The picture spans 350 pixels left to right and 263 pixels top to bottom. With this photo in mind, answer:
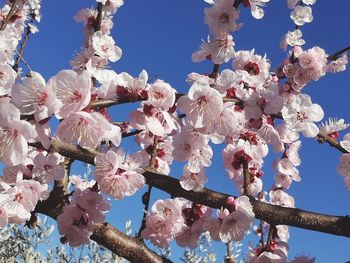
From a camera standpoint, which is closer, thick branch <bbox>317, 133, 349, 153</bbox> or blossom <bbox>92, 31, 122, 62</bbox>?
thick branch <bbox>317, 133, 349, 153</bbox>

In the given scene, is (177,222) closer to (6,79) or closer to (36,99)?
(6,79)

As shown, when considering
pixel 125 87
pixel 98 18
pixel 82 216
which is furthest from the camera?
pixel 98 18

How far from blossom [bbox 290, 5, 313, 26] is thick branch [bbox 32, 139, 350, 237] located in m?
1.81

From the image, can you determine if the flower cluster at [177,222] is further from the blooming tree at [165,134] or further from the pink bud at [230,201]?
the pink bud at [230,201]

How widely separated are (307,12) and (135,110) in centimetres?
213

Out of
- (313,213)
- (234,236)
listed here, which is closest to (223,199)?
(234,236)

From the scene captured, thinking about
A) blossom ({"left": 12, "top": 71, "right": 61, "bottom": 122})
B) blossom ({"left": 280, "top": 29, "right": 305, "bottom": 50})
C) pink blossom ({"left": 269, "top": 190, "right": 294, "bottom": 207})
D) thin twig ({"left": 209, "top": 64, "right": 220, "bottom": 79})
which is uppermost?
blossom ({"left": 280, "top": 29, "right": 305, "bottom": 50})

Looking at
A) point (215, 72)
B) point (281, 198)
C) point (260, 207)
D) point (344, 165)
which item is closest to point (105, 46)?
point (215, 72)

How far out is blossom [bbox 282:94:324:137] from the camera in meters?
2.35

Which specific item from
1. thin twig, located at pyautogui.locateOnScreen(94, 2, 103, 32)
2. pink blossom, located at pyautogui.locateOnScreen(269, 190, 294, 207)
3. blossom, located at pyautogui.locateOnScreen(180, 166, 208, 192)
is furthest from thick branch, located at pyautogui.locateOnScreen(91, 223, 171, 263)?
pink blossom, located at pyautogui.locateOnScreen(269, 190, 294, 207)

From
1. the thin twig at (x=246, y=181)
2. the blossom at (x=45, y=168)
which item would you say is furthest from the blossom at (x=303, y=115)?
the blossom at (x=45, y=168)

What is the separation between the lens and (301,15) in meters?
3.73

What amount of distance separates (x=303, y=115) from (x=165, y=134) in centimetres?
74

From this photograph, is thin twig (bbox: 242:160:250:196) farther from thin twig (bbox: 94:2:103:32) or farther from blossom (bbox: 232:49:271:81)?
thin twig (bbox: 94:2:103:32)
